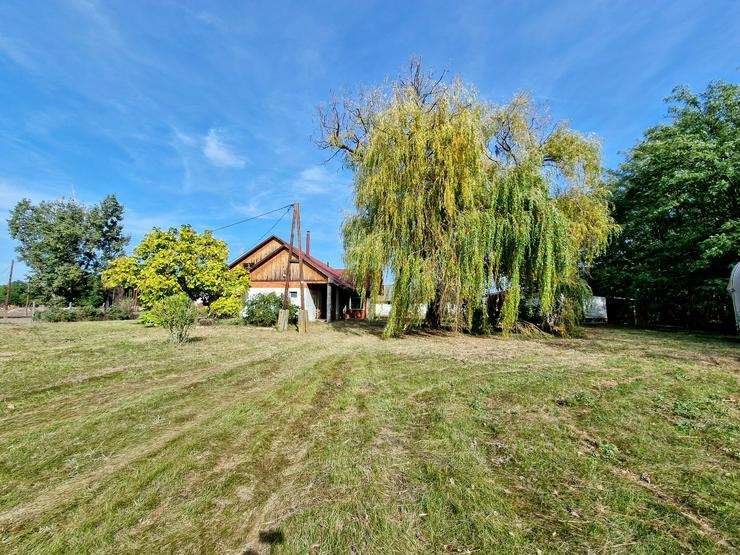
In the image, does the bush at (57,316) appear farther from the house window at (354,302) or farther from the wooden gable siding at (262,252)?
the house window at (354,302)

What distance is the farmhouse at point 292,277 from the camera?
2459cm

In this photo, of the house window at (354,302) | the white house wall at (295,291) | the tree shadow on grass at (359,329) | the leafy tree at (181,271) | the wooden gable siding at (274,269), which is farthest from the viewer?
the house window at (354,302)

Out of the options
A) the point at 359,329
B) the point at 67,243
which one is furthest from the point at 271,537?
the point at 67,243

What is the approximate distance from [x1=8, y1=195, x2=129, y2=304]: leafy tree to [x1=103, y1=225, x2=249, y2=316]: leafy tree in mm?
16999

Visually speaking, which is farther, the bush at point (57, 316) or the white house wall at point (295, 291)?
the white house wall at point (295, 291)

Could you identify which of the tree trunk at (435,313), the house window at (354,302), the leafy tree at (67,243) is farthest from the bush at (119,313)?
the tree trunk at (435,313)

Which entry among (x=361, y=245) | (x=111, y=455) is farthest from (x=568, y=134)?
(x=111, y=455)

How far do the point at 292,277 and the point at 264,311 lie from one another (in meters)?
6.37

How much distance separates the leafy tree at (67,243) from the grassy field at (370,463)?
30.8 m

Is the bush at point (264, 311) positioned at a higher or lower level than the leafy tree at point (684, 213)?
lower

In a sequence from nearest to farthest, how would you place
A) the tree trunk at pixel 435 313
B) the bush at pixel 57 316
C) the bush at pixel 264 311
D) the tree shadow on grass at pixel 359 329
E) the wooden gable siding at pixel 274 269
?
the tree trunk at pixel 435 313 → the tree shadow on grass at pixel 359 329 → the bush at pixel 264 311 → the bush at pixel 57 316 → the wooden gable siding at pixel 274 269

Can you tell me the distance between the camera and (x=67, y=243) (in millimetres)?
30125

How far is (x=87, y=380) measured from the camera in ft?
19.1

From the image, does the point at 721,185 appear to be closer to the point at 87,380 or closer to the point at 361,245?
the point at 361,245
